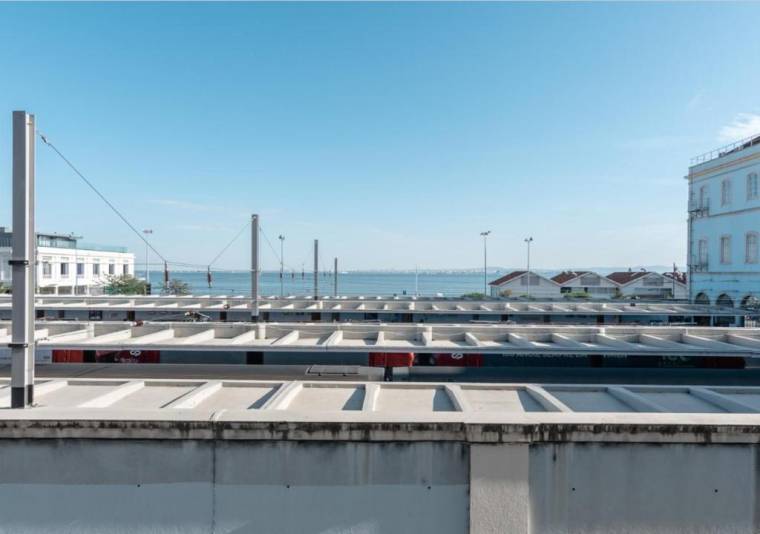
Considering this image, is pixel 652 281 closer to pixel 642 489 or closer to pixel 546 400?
pixel 546 400

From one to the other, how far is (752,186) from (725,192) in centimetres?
291

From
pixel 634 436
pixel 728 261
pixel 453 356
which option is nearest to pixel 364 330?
pixel 453 356

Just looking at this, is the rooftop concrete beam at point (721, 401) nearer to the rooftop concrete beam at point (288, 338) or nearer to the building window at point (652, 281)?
the rooftop concrete beam at point (288, 338)

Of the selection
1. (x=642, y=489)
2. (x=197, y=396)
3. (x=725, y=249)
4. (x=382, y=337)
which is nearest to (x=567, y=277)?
(x=725, y=249)

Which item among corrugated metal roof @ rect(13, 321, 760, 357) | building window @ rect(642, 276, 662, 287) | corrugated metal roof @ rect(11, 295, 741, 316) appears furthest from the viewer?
→ building window @ rect(642, 276, 662, 287)

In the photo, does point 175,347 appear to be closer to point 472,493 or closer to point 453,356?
point 453,356

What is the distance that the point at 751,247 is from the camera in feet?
110

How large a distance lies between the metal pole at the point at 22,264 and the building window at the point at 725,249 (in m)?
44.7

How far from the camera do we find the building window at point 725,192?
3603cm

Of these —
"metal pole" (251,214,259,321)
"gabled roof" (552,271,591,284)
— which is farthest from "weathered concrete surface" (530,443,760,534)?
"gabled roof" (552,271,591,284)

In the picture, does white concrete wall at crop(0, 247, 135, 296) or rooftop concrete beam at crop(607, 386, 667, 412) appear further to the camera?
white concrete wall at crop(0, 247, 135, 296)

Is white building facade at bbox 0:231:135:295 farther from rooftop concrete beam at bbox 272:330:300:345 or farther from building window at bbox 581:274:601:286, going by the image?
building window at bbox 581:274:601:286

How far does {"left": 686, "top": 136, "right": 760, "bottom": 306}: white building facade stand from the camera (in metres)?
33.4

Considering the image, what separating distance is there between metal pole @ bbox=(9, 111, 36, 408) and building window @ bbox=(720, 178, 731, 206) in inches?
1780
